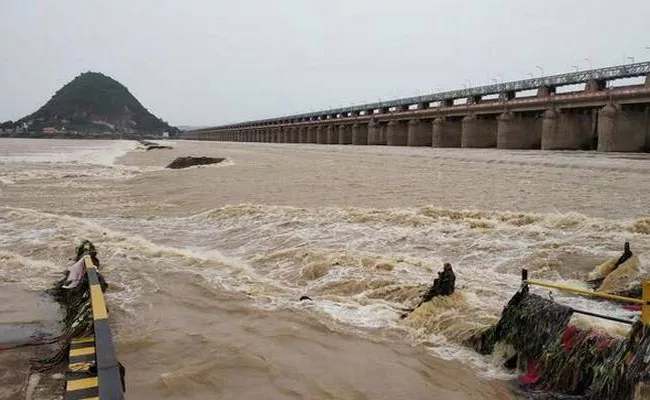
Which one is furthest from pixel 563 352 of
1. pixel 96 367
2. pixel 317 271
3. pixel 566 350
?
pixel 317 271

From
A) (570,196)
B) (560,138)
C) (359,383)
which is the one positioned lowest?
(359,383)

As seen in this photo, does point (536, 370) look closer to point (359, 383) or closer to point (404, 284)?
point (359, 383)

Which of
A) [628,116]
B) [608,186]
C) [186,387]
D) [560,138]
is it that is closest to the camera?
[186,387]

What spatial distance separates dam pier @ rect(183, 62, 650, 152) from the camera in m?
35.5

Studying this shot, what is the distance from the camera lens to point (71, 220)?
14867 mm

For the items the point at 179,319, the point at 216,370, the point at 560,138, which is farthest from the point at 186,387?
the point at 560,138

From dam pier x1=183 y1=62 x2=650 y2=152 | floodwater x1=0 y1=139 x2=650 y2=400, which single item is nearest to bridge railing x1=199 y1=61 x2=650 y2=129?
dam pier x1=183 y1=62 x2=650 y2=152

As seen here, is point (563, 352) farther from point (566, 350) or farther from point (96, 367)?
point (96, 367)

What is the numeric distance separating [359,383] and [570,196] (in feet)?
41.0

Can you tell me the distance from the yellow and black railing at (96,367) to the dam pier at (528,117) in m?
37.0

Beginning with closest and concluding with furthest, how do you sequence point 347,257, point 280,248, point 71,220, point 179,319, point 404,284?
point 179,319, point 404,284, point 347,257, point 280,248, point 71,220

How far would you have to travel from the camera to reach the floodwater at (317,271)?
5227 millimetres

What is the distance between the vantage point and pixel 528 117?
4750 cm

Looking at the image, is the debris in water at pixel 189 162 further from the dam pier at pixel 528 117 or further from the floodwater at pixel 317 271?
the dam pier at pixel 528 117
